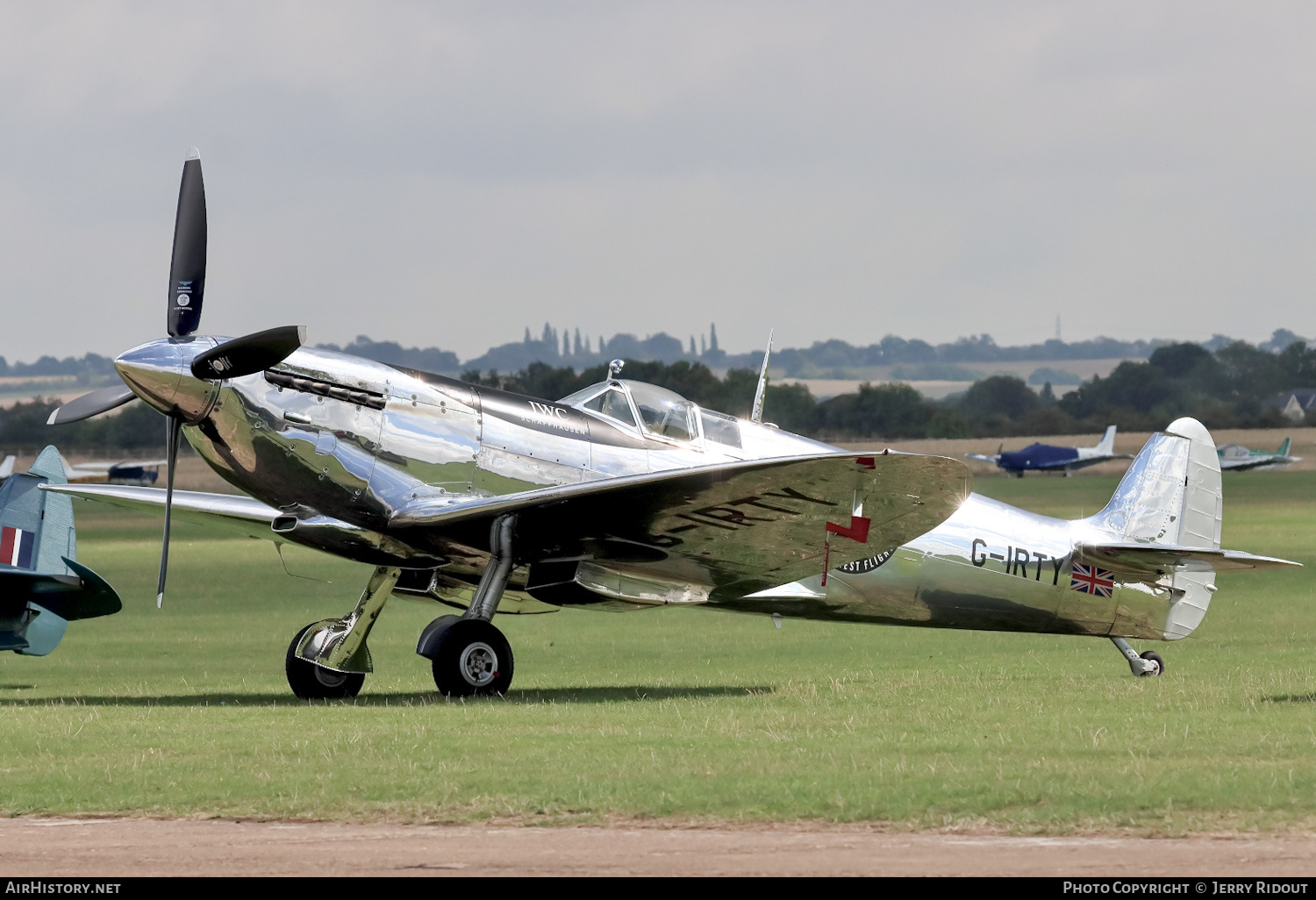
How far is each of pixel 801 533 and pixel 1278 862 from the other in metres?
6.64

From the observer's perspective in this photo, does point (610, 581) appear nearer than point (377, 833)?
No

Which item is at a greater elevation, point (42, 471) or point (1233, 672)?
point (42, 471)

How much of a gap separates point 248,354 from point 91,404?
2.86m

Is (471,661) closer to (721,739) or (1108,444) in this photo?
(721,739)

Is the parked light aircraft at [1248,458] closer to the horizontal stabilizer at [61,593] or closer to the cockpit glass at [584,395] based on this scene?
the cockpit glass at [584,395]

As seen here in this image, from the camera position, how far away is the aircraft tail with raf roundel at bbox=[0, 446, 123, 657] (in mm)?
16281

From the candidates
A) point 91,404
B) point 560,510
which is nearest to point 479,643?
point 560,510

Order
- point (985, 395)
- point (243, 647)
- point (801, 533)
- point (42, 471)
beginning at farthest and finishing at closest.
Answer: point (985, 395) → point (243, 647) → point (42, 471) → point (801, 533)

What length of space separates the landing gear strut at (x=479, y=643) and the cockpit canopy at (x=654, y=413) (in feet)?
5.30

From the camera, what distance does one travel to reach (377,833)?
7.73 m

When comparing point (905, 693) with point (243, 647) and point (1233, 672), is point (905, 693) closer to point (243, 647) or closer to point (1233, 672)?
point (1233, 672)

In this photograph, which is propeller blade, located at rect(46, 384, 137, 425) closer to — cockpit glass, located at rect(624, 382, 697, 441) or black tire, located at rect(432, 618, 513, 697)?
black tire, located at rect(432, 618, 513, 697)

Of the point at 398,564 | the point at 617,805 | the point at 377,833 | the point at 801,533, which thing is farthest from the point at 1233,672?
the point at 377,833

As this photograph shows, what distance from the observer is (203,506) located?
1596 cm
